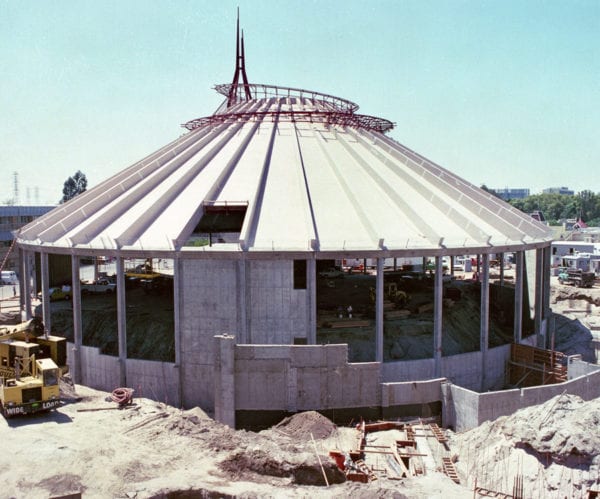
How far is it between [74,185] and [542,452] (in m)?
119

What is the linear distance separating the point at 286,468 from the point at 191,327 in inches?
389

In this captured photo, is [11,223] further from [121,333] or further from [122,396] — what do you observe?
[122,396]

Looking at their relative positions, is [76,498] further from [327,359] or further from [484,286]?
[484,286]

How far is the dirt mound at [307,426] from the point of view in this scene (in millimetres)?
19172

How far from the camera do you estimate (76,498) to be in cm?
1334

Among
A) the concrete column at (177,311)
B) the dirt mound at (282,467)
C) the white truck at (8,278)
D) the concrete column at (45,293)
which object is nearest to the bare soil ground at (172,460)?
the dirt mound at (282,467)

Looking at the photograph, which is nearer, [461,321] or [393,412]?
[393,412]

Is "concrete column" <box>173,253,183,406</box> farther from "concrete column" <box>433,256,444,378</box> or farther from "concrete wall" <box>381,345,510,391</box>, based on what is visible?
"concrete column" <box>433,256,444,378</box>

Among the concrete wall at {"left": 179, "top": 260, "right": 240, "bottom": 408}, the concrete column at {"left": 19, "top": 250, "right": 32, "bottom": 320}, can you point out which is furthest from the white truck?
the concrete wall at {"left": 179, "top": 260, "right": 240, "bottom": 408}

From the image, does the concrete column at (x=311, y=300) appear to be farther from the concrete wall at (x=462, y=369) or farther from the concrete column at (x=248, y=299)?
the concrete wall at (x=462, y=369)

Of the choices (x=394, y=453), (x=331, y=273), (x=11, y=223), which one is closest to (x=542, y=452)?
(x=394, y=453)

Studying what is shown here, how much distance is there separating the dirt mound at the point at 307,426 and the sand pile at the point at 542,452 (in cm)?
472

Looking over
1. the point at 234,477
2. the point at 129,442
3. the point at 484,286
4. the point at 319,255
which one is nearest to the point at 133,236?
the point at 319,255

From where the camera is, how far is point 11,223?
238ft
